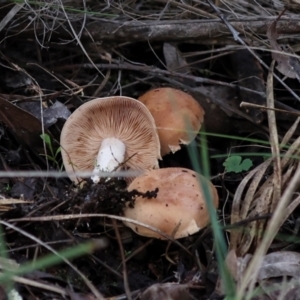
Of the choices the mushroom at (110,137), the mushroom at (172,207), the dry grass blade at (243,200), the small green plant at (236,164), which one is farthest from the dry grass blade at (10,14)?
the dry grass blade at (243,200)

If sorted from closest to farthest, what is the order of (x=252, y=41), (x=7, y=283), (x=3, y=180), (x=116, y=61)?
1. (x=7, y=283)
2. (x=3, y=180)
3. (x=252, y=41)
4. (x=116, y=61)

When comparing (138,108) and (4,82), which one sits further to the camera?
(4,82)

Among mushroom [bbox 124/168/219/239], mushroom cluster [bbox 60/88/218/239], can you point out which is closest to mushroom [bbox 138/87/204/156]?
mushroom cluster [bbox 60/88/218/239]

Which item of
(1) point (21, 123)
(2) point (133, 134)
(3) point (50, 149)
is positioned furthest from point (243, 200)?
(1) point (21, 123)

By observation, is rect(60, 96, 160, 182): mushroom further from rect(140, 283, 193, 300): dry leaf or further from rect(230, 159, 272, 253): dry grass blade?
rect(140, 283, 193, 300): dry leaf

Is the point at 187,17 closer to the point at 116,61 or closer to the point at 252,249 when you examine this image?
the point at 116,61

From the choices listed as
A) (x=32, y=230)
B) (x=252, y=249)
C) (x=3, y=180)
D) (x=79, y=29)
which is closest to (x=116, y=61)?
(x=79, y=29)
